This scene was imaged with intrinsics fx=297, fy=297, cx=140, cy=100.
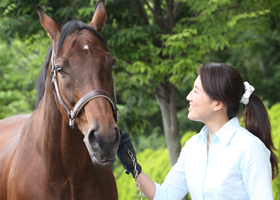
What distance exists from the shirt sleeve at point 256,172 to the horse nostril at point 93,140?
881mm

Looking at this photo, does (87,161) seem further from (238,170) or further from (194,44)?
(194,44)

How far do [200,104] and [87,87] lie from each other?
76 centimetres

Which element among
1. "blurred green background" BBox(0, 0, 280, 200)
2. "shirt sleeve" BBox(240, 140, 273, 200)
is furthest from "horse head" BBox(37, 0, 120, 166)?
"blurred green background" BBox(0, 0, 280, 200)

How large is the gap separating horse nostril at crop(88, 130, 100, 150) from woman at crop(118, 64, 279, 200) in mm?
333

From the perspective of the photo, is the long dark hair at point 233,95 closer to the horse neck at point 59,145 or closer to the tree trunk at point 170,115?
the horse neck at point 59,145

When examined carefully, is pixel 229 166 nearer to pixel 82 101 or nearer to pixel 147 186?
pixel 147 186

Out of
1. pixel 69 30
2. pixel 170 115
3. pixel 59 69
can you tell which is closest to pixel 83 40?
pixel 69 30

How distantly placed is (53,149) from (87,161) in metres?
0.27

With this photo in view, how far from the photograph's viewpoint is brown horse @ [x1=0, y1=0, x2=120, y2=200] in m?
1.80

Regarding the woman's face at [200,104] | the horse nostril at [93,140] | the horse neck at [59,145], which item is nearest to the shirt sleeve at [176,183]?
the woman's face at [200,104]

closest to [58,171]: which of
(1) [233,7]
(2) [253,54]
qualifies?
(1) [233,7]

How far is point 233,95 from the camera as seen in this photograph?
1944 millimetres

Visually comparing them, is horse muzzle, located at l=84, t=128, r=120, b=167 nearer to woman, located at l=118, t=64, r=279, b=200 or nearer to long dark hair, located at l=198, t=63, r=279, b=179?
woman, located at l=118, t=64, r=279, b=200

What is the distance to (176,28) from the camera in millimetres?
4086
